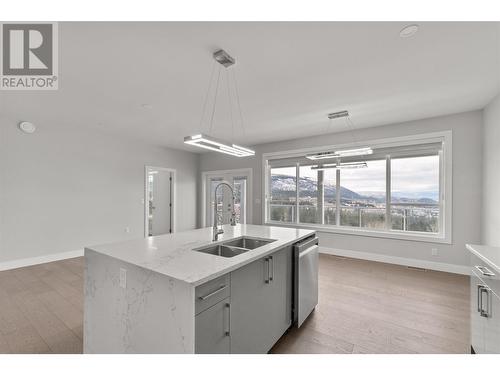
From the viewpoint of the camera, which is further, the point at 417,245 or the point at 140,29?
the point at 417,245

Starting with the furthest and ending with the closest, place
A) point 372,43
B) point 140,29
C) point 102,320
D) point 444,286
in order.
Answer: point 444,286
point 372,43
point 140,29
point 102,320

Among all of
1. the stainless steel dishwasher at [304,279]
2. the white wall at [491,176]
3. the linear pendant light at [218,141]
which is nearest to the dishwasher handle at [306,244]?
the stainless steel dishwasher at [304,279]

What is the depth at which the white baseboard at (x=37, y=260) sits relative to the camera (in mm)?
3943

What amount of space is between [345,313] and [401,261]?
243 centimetres

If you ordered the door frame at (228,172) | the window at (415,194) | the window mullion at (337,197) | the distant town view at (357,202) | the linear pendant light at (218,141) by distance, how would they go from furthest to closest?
the door frame at (228,172) → the window mullion at (337,197) → the distant town view at (357,202) → the window at (415,194) → the linear pendant light at (218,141)

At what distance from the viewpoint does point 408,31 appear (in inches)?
73.2

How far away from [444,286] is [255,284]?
328 cm

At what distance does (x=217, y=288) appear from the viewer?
138cm

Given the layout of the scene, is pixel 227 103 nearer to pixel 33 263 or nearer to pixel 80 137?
pixel 80 137

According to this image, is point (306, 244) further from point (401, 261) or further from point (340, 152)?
point (401, 261)

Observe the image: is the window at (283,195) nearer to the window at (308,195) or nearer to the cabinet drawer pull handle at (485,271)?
the window at (308,195)

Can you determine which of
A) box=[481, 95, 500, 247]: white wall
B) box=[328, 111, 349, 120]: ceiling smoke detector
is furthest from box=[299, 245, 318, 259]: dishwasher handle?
box=[481, 95, 500, 247]: white wall

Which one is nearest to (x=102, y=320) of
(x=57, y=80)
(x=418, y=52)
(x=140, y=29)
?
(x=140, y=29)

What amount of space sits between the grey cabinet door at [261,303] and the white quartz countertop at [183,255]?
0.09 meters
